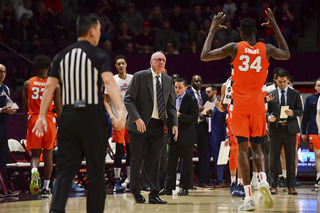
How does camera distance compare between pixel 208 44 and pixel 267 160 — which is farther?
pixel 267 160

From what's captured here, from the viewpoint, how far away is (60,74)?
5.59 meters

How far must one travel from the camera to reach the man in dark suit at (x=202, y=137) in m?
12.0

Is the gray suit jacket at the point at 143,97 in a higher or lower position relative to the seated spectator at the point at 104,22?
lower

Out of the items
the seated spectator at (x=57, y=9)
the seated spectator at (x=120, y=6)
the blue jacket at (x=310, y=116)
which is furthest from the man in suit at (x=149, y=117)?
the seated spectator at (x=120, y=6)

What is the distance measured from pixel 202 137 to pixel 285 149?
2.31 metres

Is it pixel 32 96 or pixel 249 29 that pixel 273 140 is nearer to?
pixel 249 29

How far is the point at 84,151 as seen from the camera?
5.54 metres

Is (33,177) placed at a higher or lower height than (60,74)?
lower

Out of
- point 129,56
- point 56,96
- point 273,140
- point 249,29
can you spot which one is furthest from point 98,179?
point 129,56

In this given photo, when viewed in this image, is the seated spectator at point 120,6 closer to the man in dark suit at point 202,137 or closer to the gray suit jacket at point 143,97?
the man in dark suit at point 202,137

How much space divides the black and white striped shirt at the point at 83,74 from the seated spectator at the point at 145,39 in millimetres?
10863

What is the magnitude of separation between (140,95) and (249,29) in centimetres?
209

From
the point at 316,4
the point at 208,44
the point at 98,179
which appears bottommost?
the point at 98,179

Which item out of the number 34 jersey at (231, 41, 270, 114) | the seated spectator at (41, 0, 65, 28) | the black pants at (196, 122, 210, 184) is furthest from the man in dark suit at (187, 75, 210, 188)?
the seated spectator at (41, 0, 65, 28)
